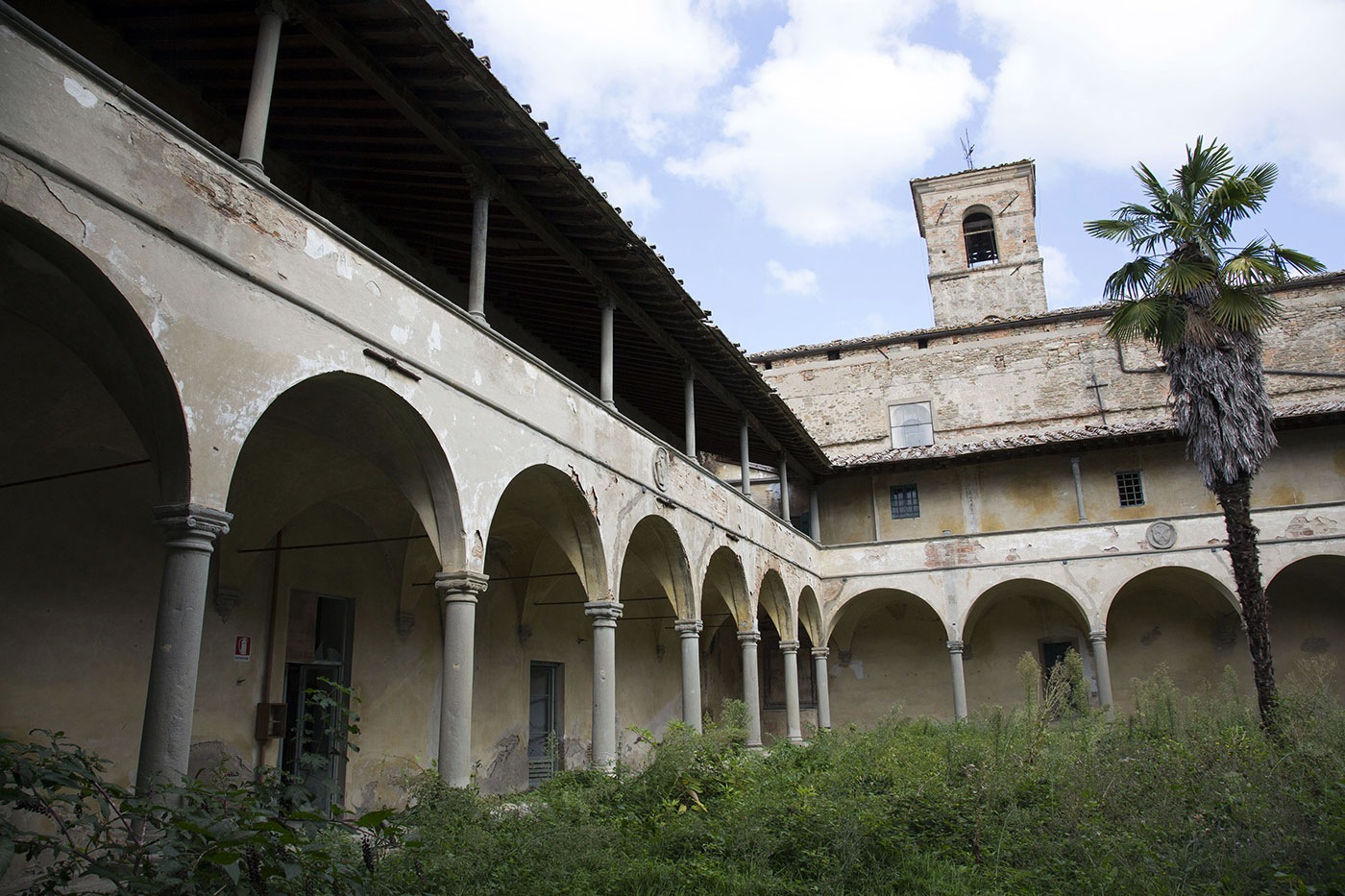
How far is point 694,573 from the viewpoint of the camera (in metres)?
13.9

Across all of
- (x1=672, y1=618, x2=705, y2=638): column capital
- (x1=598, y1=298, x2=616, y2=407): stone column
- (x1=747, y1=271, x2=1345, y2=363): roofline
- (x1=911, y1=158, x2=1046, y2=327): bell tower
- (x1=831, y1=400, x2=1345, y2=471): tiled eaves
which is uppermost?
(x1=911, y1=158, x2=1046, y2=327): bell tower

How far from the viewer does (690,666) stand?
44.4ft

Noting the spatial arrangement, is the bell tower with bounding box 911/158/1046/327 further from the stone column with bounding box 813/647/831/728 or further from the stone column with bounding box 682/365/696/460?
the stone column with bounding box 682/365/696/460

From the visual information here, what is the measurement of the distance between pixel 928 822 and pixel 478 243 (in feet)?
21.5

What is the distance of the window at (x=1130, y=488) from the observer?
21.5 meters

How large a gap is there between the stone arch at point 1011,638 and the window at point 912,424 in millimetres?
5154

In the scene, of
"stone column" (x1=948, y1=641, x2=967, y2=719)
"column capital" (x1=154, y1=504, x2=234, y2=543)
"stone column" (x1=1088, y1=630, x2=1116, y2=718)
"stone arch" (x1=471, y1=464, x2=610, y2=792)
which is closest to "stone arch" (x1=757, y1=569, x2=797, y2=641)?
"stone arch" (x1=471, y1=464, x2=610, y2=792)

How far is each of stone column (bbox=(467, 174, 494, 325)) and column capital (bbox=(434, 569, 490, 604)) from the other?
2.42 metres

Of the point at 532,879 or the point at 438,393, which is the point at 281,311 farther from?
the point at 532,879

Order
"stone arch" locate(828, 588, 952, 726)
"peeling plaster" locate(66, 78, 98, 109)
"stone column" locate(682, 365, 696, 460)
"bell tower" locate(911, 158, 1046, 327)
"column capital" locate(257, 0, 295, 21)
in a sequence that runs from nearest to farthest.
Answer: "peeling plaster" locate(66, 78, 98, 109)
"column capital" locate(257, 0, 295, 21)
"stone column" locate(682, 365, 696, 460)
"stone arch" locate(828, 588, 952, 726)
"bell tower" locate(911, 158, 1046, 327)

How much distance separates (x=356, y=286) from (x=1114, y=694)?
62.9 feet

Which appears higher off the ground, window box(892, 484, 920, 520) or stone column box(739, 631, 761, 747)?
window box(892, 484, 920, 520)

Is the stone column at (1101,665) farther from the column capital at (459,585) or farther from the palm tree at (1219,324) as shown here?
the column capital at (459,585)

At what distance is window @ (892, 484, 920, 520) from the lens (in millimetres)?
23031
